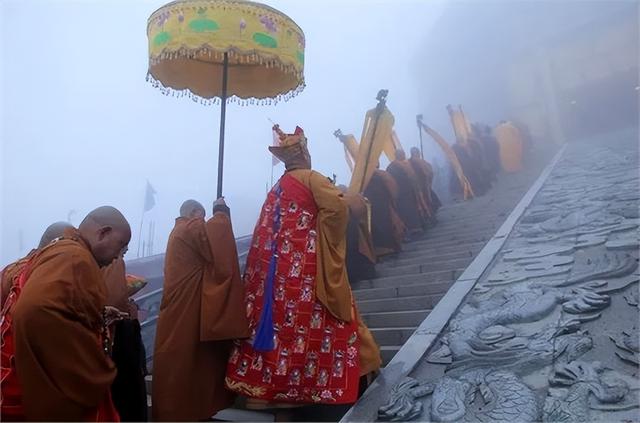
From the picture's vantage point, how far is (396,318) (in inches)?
175

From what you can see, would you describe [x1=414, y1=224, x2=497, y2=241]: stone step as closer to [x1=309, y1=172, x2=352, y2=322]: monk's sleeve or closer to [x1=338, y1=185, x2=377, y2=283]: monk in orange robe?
[x1=338, y1=185, x2=377, y2=283]: monk in orange robe

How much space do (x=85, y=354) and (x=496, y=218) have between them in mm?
7462

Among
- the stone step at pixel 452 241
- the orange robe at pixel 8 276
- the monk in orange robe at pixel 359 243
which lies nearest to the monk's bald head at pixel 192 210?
the orange robe at pixel 8 276

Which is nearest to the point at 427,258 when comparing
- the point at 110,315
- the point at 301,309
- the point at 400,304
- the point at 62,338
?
the point at 400,304

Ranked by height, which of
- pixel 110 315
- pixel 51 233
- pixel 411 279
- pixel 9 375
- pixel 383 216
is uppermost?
pixel 383 216

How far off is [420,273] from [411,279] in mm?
243

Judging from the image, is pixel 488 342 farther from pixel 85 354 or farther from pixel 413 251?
pixel 413 251

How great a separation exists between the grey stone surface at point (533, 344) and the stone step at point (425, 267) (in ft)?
2.19

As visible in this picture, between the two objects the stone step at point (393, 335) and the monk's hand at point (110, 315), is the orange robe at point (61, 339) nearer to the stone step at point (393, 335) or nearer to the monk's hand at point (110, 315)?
the monk's hand at point (110, 315)

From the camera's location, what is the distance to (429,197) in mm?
8539

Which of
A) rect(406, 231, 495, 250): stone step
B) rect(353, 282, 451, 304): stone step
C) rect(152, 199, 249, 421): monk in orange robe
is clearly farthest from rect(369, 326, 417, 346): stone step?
rect(406, 231, 495, 250): stone step

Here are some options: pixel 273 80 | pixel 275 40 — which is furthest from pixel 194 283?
pixel 273 80

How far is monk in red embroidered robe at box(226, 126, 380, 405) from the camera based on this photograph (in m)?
2.81

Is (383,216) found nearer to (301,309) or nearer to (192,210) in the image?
(192,210)
